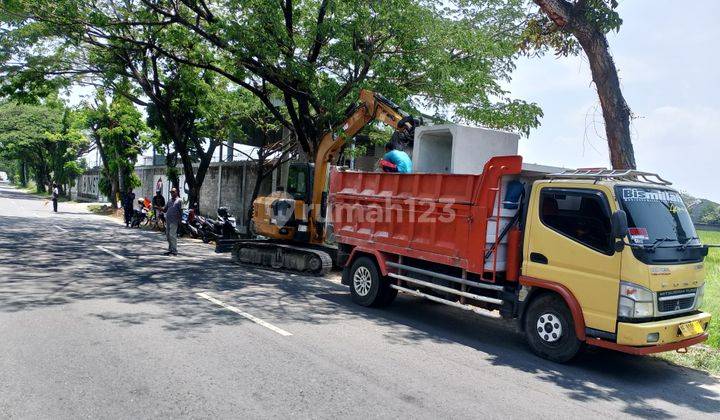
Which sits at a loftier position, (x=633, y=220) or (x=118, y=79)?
(x=118, y=79)

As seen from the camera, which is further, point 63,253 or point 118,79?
point 118,79

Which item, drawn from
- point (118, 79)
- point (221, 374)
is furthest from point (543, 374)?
point (118, 79)

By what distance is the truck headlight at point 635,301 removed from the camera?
5883 millimetres

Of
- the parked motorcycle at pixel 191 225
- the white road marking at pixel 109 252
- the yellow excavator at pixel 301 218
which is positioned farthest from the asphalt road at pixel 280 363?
the parked motorcycle at pixel 191 225

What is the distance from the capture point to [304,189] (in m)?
12.5

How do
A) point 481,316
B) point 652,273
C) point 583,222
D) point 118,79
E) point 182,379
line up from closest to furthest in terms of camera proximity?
1. point 182,379
2. point 652,273
3. point 583,222
4. point 481,316
5. point 118,79

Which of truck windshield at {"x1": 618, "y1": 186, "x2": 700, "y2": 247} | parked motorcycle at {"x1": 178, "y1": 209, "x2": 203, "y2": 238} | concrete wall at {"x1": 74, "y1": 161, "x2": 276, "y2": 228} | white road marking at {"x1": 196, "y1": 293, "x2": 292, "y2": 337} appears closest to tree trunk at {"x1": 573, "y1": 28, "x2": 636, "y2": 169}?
truck windshield at {"x1": 618, "y1": 186, "x2": 700, "y2": 247}

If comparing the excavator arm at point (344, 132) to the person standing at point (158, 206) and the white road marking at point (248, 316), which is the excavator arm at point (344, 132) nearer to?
the white road marking at point (248, 316)

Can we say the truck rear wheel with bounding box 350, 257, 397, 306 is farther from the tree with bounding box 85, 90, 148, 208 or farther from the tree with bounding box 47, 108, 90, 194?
the tree with bounding box 47, 108, 90, 194

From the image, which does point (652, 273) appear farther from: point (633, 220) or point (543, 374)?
point (543, 374)

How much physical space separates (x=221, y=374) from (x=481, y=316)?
503cm

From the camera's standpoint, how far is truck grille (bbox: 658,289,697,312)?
608 cm

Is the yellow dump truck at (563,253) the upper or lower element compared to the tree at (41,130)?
lower

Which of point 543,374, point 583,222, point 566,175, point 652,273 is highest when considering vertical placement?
point 566,175
